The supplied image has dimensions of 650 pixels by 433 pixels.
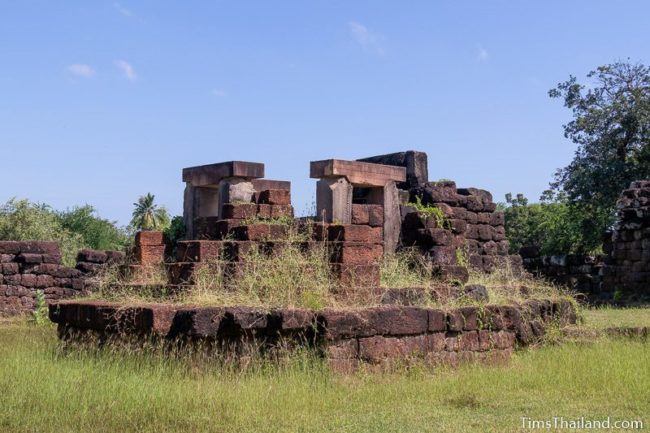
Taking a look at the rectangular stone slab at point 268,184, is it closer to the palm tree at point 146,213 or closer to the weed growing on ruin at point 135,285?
the weed growing on ruin at point 135,285

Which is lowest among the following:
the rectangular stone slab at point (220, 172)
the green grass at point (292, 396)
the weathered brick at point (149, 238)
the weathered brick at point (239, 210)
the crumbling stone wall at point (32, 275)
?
the green grass at point (292, 396)

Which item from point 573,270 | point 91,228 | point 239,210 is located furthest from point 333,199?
point 91,228

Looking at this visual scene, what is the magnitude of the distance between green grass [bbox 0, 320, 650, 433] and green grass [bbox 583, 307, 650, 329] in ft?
12.4

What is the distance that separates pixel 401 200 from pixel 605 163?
16907 millimetres

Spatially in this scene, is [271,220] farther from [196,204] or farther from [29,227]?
[29,227]

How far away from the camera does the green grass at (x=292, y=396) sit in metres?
6.06

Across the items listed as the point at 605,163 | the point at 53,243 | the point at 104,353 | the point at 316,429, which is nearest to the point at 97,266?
the point at 53,243

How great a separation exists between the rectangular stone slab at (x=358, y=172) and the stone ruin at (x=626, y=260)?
784 centimetres

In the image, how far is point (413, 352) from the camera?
8.63 meters

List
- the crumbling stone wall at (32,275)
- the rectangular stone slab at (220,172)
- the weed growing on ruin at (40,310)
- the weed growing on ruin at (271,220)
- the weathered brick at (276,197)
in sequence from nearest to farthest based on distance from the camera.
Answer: the weed growing on ruin at (271,220) → the weathered brick at (276,197) → the rectangular stone slab at (220,172) → the weed growing on ruin at (40,310) → the crumbling stone wall at (32,275)

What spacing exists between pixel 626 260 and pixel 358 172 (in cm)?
1045

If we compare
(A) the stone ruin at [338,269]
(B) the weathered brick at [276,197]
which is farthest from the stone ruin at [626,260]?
(B) the weathered brick at [276,197]

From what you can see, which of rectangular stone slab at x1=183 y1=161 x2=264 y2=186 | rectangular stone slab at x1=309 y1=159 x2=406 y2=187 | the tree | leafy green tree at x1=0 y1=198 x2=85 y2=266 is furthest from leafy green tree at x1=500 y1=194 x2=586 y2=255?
leafy green tree at x1=0 y1=198 x2=85 y2=266

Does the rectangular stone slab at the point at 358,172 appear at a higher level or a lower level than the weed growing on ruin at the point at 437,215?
higher
